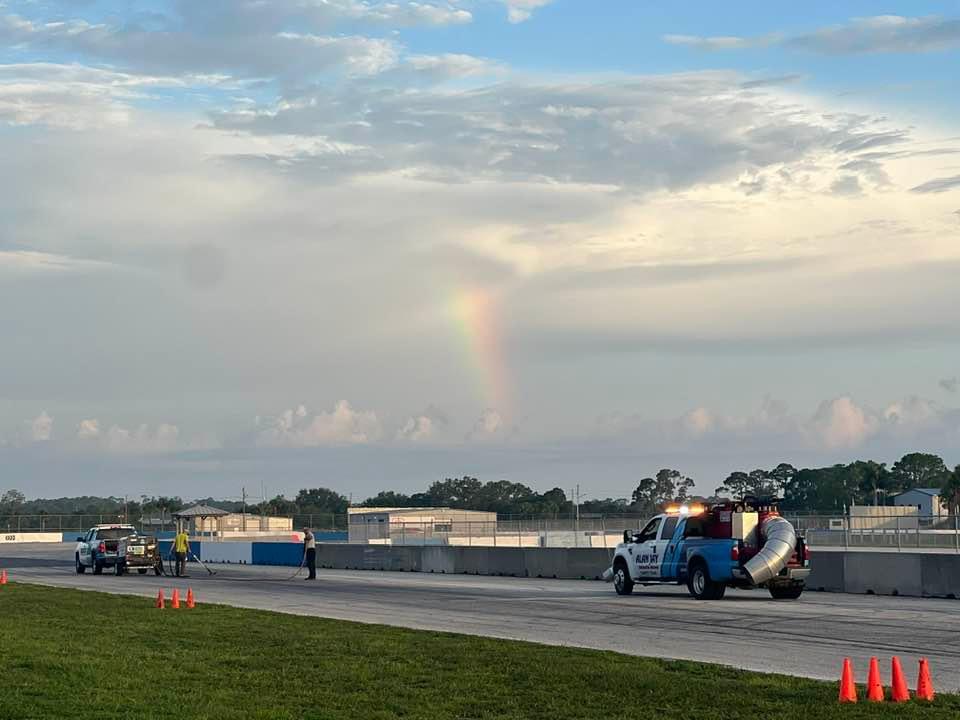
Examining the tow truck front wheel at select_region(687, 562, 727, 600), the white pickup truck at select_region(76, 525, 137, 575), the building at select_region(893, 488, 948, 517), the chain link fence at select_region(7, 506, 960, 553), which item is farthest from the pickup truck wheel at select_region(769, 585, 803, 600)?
the building at select_region(893, 488, 948, 517)

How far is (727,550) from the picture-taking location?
29.1 m

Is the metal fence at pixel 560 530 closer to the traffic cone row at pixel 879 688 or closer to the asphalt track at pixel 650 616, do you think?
the asphalt track at pixel 650 616

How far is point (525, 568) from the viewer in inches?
1700

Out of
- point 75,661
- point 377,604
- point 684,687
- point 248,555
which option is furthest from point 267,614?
point 248,555

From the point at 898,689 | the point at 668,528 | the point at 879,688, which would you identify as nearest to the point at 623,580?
the point at 668,528

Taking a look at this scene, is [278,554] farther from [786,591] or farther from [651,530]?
[786,591]

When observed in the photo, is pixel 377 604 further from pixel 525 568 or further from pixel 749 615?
pixel 525 568

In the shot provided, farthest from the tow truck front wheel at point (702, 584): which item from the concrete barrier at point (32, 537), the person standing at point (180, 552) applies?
the concrete barrier at point (32, 537)

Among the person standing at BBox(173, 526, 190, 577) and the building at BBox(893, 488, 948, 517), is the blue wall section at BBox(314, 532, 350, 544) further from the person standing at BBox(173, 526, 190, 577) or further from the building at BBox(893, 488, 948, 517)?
the building at BBox(893, 488, 948, 517)

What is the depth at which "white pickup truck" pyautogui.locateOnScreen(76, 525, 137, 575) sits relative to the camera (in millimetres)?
48938

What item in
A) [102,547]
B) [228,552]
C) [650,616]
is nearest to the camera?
[650,616]

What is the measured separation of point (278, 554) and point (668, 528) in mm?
28458

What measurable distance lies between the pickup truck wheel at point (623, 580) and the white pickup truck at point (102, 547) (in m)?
22.4

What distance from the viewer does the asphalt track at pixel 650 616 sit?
1859 cm
